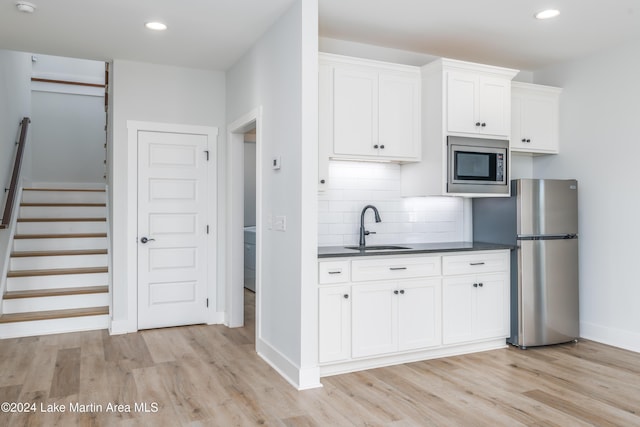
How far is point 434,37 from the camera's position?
13.7ft

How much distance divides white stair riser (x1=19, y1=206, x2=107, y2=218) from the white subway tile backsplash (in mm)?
3437

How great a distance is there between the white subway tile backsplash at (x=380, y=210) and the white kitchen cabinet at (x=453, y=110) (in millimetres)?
246

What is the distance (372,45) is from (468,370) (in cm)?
290

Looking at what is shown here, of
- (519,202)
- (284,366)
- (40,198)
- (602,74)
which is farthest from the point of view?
(40,198)

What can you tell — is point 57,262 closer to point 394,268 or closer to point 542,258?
point 394,268

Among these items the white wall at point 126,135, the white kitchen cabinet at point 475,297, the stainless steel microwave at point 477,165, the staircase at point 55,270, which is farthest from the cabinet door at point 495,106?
the staircase at point 55,270

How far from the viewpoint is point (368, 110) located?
3895mm

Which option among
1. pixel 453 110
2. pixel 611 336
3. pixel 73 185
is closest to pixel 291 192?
pixel 453 110

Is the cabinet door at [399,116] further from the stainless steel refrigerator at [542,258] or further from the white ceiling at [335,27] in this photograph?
the stainless steel refrigerator at [542,258]

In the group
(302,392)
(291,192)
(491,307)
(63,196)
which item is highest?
(63,196)

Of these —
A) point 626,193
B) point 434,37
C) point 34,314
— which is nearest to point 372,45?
point 434,37

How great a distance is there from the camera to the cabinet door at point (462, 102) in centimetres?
403

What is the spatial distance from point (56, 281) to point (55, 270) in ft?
0.50

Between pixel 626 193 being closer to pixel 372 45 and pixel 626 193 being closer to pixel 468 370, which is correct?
pixel 468 370
